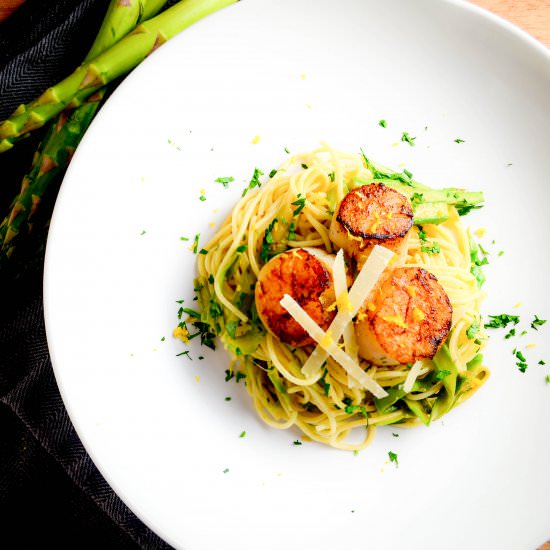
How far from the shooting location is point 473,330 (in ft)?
11.4

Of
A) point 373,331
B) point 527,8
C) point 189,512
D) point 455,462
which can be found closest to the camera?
point 373,331

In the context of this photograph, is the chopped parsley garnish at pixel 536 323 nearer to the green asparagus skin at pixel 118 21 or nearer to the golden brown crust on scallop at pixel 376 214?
the golden brown crust on scallop at pixel 376 214

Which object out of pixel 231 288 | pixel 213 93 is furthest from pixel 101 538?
pixel 213 93

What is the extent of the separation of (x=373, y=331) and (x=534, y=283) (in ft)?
4.17

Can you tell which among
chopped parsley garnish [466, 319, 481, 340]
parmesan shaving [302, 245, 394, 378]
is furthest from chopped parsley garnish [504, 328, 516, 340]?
parmesan shaving [302, 245, 394, 378]

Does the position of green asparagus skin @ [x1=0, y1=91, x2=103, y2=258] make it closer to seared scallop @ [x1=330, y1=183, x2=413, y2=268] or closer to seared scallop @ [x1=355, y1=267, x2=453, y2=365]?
seared scallop @ [x1=330, y1=183, x2=413, y2=268]

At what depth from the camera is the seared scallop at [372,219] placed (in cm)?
313

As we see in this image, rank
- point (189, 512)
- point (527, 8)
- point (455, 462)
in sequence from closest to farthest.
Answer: point (189, 512)
point (455, 462)
point (527, 8)

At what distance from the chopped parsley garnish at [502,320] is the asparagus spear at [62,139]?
2.67 metres

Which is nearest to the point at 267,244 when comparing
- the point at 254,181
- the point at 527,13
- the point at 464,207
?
the point at 254,181

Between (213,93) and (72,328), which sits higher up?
(213,93)

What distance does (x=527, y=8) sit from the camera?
13.1ft

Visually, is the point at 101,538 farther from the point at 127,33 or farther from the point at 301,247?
the point at 127,33

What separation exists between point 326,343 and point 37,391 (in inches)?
75.1
